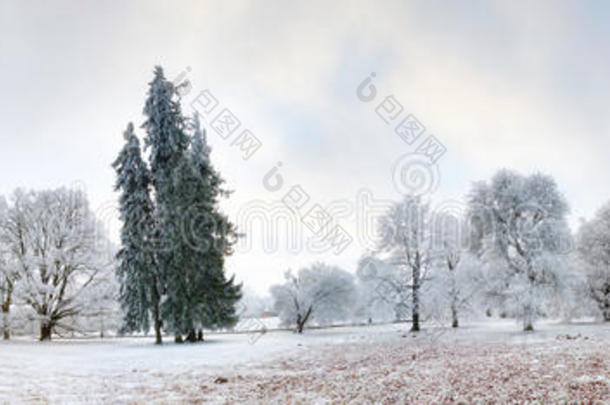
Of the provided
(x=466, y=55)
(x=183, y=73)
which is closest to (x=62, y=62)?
(x=183, y=73)

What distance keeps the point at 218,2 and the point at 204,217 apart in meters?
13.7

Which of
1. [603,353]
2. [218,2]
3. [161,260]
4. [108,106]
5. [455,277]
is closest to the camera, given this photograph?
[603,353]

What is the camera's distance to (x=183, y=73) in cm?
2538

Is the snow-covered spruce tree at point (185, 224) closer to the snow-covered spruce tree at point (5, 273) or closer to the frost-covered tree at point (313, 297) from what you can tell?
the frost-covered tree at point (313, 297)

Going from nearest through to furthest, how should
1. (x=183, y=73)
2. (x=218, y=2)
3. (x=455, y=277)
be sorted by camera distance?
(x=218, y=2) < (x=183, y=73) < (x=455, y=277)

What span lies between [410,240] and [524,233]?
7.94 m

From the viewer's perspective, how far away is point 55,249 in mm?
24234

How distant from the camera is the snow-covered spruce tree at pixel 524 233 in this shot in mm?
→ 22281

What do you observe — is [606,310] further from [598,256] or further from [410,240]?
[410,240]

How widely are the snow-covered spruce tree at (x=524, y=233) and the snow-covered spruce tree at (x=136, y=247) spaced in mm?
22485

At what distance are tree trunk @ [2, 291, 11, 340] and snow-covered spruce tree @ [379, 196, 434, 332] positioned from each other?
88.3 ft

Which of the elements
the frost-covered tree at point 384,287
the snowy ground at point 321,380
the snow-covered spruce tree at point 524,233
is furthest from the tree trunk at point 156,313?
the snow-covered spruce tree at point 524,233

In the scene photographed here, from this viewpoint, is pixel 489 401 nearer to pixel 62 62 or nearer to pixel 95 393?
pixel 95 393

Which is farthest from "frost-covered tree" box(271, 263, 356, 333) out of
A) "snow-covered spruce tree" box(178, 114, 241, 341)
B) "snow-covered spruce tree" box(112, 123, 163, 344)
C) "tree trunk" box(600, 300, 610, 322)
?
"tree trunk" box(600, 300, 610, 322)
